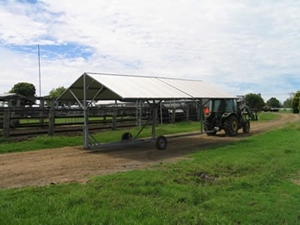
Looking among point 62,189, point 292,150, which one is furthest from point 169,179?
point 292,150

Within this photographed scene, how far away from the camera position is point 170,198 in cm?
629

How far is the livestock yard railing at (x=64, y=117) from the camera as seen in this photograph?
16337mm

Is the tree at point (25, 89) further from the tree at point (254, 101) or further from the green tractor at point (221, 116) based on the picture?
the green tractor at point (221, 116)

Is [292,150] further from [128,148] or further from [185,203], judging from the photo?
[185,203]

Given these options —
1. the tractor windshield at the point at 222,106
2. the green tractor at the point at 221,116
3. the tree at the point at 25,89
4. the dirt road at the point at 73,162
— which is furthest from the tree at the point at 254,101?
the dirt road at the point at 73,162

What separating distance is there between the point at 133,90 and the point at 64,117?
833 cm

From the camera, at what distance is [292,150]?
12320 mm

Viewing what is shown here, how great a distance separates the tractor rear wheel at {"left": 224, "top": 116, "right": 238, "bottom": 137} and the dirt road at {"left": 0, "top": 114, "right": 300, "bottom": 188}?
4.87m

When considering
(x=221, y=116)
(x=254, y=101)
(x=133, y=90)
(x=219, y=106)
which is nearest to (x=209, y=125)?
(x=221, y=116)

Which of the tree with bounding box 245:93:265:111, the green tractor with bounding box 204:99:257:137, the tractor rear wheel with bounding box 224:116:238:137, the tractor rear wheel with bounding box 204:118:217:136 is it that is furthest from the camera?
the tree with bounding box 245:93:265:111

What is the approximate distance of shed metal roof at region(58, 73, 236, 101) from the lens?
13.0 m

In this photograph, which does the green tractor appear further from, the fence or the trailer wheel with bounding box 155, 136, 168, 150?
the trailer wheel with bounding box 155, 136, 168, 150

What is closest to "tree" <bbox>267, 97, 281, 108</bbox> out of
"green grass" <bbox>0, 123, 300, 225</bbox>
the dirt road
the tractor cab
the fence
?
the fence

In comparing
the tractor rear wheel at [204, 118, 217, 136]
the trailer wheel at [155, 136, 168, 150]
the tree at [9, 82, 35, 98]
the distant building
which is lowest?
the trailer wheel at [155, 136, 168, 150]
